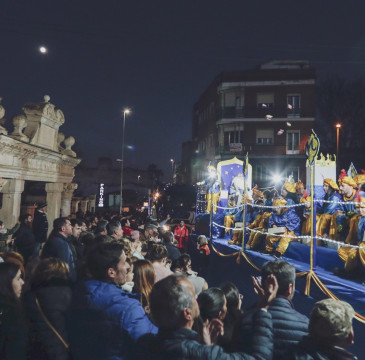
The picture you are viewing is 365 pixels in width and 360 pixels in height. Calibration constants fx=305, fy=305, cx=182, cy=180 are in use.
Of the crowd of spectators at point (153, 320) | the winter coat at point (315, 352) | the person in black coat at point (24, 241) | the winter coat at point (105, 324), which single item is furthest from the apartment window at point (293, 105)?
the winter coat at point (105, 324)

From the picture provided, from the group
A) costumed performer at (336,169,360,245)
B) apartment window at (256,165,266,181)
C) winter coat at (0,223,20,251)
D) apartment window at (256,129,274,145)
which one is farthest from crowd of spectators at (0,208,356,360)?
apartment window at (256,129,274,145)

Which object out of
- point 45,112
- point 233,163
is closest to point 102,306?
point 45,112

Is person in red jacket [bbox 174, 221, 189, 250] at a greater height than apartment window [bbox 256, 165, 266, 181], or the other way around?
apartment window [bbox 256, 165, 266, 181]

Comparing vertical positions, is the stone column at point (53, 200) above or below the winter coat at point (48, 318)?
above

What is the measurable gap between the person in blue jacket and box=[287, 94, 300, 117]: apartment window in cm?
2998

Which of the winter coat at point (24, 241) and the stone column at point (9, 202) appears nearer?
the winter coat at point (24, 241)

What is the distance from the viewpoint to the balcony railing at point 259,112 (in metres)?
29.4

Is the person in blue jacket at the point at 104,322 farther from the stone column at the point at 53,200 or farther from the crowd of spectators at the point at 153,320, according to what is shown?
the stone column at the point at 53,200

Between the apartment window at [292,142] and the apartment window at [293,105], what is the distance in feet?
5.66

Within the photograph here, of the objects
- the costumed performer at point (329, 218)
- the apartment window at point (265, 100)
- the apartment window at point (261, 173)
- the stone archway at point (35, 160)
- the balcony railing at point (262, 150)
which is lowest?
the costumed performer at point (329, 218)

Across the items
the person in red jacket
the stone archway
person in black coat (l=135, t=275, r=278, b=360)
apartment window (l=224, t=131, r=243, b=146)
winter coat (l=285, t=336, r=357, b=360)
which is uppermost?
apartment window (l=224, t=131, r=243, b=146)

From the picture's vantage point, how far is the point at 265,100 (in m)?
30.1

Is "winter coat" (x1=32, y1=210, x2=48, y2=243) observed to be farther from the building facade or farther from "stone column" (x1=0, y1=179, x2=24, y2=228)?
the building facade

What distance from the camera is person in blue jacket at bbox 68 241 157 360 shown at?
7.15 ft
